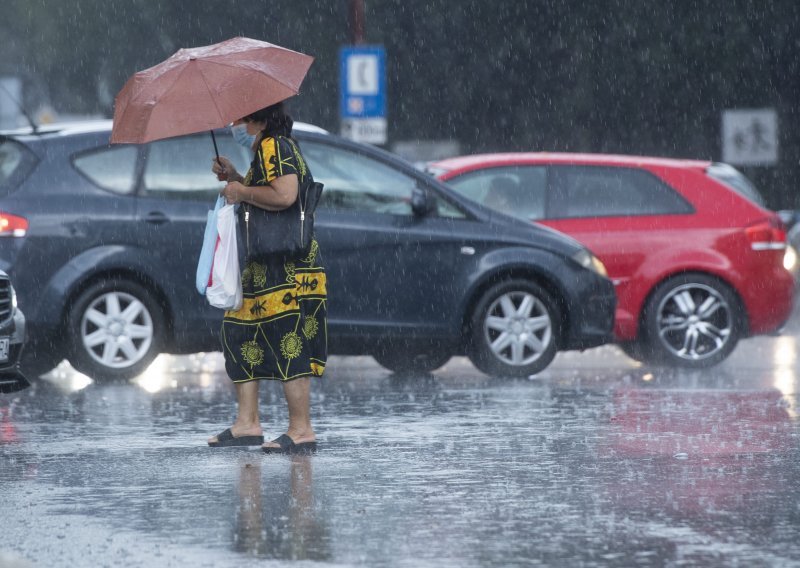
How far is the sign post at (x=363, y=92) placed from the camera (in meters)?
22.3

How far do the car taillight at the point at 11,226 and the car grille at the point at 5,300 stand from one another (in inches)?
72.8

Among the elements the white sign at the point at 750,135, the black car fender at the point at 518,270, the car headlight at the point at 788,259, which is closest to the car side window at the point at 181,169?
the black car fender at the point at 518,270

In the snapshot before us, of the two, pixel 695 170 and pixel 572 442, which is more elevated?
pixel 695 170

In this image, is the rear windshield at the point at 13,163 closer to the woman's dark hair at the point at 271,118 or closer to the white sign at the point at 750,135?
the woman's dark hair at the point at 271,118

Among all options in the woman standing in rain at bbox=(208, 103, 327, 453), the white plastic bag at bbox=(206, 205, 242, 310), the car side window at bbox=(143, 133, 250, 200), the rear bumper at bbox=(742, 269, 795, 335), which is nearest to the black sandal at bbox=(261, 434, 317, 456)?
the woman standing in rain at bbox=(208, 103, 327, 453)

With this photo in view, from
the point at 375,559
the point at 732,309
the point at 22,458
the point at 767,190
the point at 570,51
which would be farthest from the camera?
the point at 767,190

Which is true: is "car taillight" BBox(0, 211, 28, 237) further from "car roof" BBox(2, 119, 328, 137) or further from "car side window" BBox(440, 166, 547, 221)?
"car side window" BBox(440, 166, 547, 221)

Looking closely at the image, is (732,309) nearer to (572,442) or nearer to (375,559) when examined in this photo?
(572,442)

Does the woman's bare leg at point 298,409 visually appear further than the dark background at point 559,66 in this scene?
No

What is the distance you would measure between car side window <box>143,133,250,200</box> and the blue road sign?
29.3 ft

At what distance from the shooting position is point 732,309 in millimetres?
15000

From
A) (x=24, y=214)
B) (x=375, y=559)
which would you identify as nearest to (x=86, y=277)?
(x=24, y=214)

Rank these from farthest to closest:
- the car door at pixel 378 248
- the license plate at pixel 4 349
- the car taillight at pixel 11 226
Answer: the car door at pixel 378 248
the car taillight at pixel 11 226
the license plate at pixel 4 349

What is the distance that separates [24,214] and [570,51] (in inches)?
776
